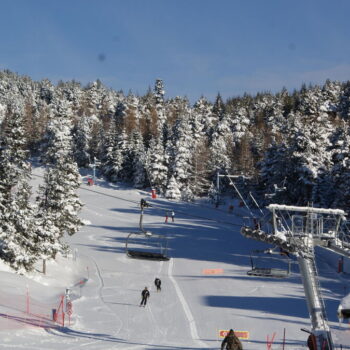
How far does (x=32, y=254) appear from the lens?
31469mm

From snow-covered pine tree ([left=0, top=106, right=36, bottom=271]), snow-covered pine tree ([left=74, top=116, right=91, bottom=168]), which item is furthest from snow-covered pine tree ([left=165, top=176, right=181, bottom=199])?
snow-covered pine tree ([left=0, top=106, right=36, bottom=271])

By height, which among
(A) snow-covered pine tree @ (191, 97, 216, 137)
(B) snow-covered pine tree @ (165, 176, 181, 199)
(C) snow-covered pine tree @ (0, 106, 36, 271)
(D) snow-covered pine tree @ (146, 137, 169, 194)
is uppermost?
(A) snow-covered pine tree @ (191, 97, 216, 137)

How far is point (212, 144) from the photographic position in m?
101

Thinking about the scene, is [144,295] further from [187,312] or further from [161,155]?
[161,155]

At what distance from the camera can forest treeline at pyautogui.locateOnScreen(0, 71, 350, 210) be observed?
52781 mm

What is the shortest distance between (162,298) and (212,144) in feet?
243

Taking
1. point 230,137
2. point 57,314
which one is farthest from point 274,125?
point 57,314

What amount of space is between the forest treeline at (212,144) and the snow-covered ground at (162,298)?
671 cm

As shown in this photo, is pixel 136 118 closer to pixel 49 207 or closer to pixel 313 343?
pixel 49 207

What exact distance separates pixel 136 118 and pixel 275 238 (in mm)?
106133

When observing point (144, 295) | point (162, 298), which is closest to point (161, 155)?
point (162, 298)

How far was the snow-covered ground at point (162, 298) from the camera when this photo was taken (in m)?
19.8

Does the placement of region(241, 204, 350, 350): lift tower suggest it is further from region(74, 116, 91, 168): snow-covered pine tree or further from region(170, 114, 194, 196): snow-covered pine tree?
region(74, 116, 91, 168): snow-covered pine tree

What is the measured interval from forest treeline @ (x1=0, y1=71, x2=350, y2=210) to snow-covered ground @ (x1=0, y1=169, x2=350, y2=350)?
264 inches
